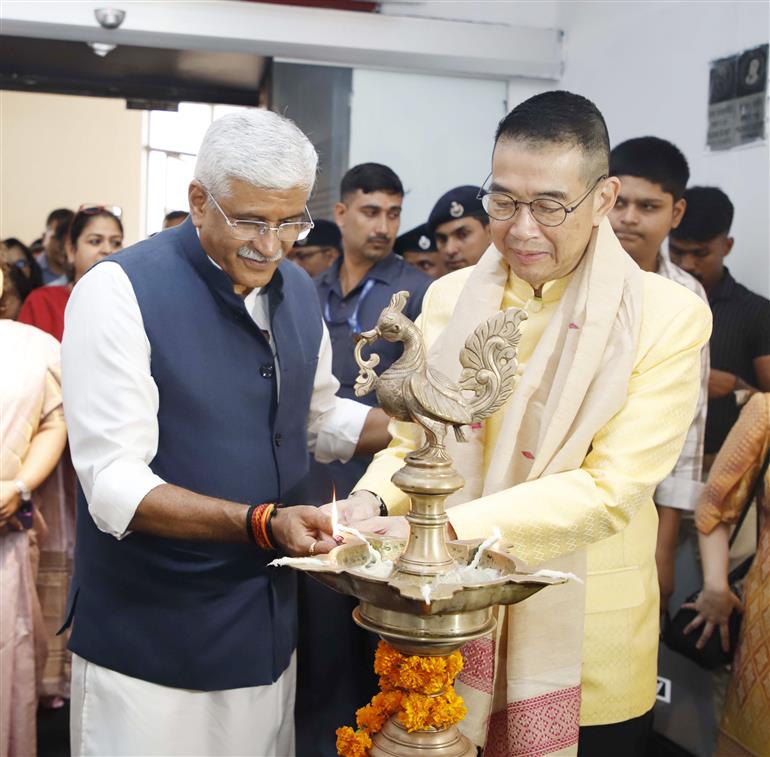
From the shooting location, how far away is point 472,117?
20.9 ft

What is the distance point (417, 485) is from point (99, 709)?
121 centimetres

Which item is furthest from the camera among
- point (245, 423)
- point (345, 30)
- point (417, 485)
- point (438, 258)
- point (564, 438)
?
point (345, 30)

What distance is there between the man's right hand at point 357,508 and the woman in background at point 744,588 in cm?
142

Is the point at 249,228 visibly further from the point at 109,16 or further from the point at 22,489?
the point at 109,16

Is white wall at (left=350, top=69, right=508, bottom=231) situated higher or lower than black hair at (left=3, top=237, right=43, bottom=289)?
higher

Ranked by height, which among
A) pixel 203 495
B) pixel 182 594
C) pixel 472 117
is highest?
pixel 472 117

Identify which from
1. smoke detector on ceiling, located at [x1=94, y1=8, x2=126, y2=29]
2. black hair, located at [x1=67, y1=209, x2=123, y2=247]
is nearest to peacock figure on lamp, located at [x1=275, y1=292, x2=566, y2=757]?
black hair, located at [x1=67, y1=209, x2=123, y2=247]

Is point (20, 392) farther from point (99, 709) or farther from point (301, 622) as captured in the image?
point (99, 709)

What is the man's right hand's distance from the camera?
6.64 feet

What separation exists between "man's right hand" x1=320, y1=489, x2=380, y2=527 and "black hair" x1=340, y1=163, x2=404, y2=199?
9.67 feet

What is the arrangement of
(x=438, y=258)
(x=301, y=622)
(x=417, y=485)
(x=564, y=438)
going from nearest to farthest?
(x=417, y=485) → (x=564, y=438) → (x=301, y=622) → (x=438, y=258)

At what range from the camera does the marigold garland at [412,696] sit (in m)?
1.67

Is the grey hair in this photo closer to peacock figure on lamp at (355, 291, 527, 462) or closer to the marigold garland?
peacock figure on lamp at (355, 291, 527, 462)

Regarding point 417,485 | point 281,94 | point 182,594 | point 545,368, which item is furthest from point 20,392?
point 281,94
